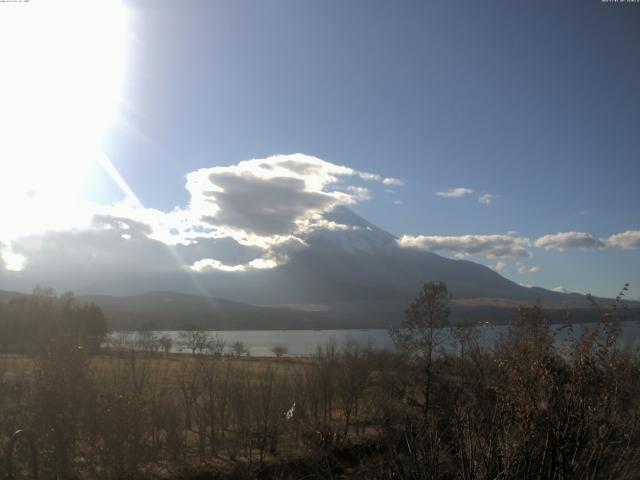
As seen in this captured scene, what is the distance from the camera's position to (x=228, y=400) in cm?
2291

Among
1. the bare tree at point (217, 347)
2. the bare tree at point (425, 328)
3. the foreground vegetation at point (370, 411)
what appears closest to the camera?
the foreground vegetation at point (370, 411)

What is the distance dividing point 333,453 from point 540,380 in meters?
17.6

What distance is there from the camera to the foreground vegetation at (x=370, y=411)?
6.27 metres

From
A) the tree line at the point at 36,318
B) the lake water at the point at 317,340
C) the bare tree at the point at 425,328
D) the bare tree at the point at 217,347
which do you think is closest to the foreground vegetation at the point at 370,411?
the bare tree at the point at 425,328

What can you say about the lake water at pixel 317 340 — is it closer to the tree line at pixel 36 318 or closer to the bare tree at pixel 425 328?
the bare tree at pixel 425 328

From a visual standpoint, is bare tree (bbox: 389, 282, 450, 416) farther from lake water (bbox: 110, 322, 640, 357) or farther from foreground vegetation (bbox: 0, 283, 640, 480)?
lake water (bbox: 110, 322, 640, 357)

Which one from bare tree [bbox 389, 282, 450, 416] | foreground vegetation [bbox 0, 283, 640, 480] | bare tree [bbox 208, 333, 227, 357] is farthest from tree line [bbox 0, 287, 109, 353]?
bare tree [bbox 389, 282, 450, 416]

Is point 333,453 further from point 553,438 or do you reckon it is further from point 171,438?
point 553,438

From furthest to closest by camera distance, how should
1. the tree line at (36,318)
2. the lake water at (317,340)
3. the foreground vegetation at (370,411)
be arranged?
the tree line at (36,318) → the lake water at (317,340) → the foreground vegetation at (370,411)

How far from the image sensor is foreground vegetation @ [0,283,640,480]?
6270 mm

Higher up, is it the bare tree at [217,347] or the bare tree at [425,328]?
the bare tree at [425,328]

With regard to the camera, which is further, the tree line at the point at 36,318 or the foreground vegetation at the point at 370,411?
the tree line at the point at 36,318

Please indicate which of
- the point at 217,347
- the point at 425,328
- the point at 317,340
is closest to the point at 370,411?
the point at 425,328

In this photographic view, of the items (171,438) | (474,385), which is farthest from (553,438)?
(171,438)
